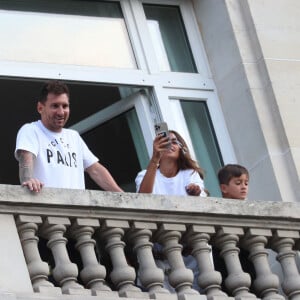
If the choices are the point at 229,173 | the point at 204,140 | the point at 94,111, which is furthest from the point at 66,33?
the point at 229,173

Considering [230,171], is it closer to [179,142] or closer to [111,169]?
[179,142]

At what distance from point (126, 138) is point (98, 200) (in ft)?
12.7

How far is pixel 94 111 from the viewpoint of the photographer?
18812 millimetres

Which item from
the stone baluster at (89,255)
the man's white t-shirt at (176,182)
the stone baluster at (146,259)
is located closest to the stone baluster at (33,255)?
the stone baluster at (89,255)

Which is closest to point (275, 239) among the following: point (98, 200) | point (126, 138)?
point (98, 200)

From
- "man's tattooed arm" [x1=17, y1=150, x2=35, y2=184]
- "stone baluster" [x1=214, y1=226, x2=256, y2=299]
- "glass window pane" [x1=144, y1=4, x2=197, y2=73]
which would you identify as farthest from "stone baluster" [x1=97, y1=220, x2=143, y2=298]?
"glass window pane" [x1=144, y1=4, x2=197, y2=73]

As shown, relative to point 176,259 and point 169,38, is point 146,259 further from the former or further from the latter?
point 169,38

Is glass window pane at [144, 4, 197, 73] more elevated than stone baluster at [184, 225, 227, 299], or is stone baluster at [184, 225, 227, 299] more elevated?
glass window pane at [144, 4, 197, 73]

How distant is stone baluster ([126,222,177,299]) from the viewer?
14750mm

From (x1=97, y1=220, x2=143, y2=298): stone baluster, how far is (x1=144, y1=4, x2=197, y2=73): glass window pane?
396cm

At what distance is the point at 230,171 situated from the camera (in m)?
16.0

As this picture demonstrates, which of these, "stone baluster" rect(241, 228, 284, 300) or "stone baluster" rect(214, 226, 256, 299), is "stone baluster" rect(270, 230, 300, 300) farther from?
"stone baluster" rect(214, 226, 256, 299)

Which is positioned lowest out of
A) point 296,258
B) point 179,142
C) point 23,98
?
point 296,258

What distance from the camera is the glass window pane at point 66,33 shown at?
18.0 metres
